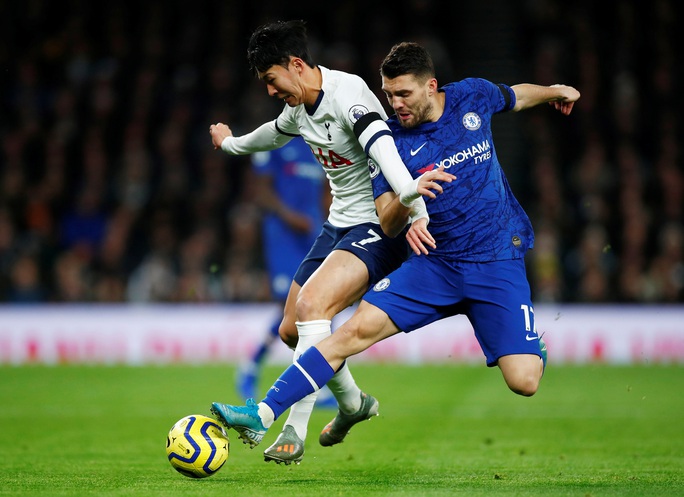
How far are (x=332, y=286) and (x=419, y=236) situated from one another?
640 millimetres

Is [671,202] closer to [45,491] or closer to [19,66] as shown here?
[19,66]

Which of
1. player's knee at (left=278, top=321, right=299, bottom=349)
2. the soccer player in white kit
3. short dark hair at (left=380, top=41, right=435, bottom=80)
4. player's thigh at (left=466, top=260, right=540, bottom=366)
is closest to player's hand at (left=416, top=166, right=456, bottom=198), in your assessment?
Answer: the soccer player in white kit

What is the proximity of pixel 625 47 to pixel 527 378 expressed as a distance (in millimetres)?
12406

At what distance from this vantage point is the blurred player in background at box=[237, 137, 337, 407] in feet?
30.8

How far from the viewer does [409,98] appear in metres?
5.60

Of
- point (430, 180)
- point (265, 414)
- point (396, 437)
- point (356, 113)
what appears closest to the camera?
point (430, 180)

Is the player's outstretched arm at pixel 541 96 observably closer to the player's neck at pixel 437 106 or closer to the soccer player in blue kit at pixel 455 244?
the soccer player in blue kit at pixel 455 244

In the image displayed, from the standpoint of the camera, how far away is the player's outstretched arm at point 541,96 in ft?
20.2

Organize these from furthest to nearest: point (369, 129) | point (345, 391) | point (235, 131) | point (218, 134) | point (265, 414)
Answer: point (235, 131) < point (218, 134) < point (345, 391) < point (369, 129) < point (265, 414)

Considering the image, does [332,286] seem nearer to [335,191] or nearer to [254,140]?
[335,191]

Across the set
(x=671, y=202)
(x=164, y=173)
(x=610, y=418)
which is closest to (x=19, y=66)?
(x=164, y=173)

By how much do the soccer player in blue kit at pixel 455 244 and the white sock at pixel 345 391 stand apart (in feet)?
1.74

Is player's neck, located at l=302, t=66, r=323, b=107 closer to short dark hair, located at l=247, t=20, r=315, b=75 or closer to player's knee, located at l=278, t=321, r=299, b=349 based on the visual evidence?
short dark hair, located at l=247, t=20, r=315, b=75

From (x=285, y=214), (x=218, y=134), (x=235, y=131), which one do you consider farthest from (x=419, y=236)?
(x=235, y=131)
